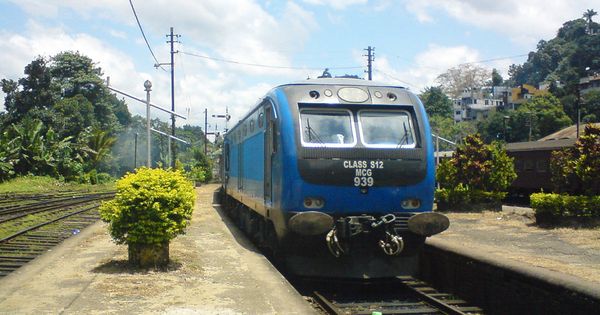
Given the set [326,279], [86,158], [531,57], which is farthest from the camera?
[531,57]

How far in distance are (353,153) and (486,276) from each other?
2.50 m

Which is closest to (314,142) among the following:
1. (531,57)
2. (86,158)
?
(86,158)

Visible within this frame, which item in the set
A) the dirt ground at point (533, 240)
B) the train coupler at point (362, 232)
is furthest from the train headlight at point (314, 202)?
the dirt ground at point (533, 240)

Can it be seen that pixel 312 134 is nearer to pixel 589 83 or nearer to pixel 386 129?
pixel 386 129

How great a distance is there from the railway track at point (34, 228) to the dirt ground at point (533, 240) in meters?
8.44

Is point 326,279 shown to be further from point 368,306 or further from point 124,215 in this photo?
point 124,215

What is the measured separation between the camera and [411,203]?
928 cm

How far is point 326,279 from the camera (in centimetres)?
1012

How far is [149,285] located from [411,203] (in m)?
3.96

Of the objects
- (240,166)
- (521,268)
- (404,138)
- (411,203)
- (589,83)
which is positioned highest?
(589,83)

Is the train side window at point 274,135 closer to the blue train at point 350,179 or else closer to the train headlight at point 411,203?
the blue train at point 350,179

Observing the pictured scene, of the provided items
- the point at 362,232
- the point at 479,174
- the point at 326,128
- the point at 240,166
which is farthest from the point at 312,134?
the point at 479,174

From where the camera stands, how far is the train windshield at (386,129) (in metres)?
9.30

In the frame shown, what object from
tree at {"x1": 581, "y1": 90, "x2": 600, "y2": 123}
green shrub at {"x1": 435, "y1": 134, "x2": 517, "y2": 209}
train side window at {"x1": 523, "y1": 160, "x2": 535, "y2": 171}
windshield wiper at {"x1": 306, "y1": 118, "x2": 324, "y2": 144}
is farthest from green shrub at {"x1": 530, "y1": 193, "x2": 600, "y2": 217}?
tree at {"x1": 581, "y1": 90, "x2": 600, "y2": 123}
